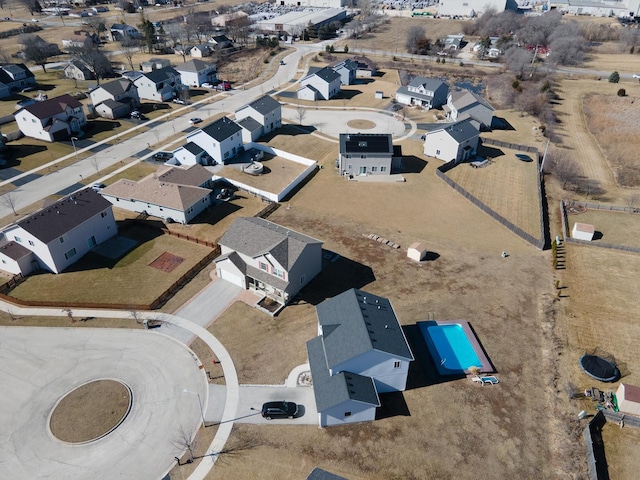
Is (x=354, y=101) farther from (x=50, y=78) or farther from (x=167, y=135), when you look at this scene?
(x=50, y=78)

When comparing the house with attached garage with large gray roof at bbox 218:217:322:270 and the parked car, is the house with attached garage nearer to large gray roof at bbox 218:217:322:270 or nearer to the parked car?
large gray roof at bbox 218:217:322:270

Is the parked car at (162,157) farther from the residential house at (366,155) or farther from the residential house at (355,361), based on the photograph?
the residential house at (355,361)

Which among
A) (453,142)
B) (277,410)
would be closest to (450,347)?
(277,410)

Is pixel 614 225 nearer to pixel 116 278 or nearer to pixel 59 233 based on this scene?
pixel 116 278

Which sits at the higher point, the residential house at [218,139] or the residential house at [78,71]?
the residential house at [78,71]

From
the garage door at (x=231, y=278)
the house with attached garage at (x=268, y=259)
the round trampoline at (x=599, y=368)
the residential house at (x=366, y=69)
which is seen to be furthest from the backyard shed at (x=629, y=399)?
the residential house at (x=366, y=69)

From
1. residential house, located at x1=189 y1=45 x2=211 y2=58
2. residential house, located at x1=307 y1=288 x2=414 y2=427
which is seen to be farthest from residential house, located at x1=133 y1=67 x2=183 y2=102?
residential house, located at x1=307 y1=288 x2=414 y2=427

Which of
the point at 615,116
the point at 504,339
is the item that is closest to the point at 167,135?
the point at 504,339
